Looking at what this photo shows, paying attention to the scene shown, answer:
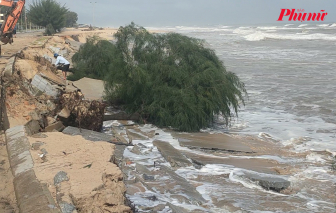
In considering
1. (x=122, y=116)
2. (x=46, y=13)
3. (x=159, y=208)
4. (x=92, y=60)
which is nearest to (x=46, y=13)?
(x=46, y=13)

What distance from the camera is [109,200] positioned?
5328 millimetres

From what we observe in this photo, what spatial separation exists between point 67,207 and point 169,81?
26.3 ft

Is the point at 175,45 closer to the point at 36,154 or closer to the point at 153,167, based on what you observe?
the point at 153,167

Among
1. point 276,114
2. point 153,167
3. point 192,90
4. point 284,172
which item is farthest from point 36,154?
point 276,114

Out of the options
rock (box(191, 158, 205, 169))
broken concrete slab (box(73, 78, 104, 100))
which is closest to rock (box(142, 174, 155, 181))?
rock (box(191, 158, 205, 169))

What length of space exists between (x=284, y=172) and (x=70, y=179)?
197 inches

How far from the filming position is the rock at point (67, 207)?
490cm

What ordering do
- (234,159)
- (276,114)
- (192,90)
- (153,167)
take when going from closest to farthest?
(153,167)
(234,159)
(192,90)
(276,114)

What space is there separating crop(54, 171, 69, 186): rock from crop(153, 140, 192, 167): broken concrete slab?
3.25 metres

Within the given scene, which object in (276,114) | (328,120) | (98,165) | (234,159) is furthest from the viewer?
(276,114)

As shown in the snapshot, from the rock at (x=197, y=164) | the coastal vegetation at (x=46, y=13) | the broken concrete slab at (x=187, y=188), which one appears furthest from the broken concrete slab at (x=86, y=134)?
the coastal vegetation at (x=46, y=13)

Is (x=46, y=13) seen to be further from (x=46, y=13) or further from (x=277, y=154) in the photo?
(x=277, y=154)

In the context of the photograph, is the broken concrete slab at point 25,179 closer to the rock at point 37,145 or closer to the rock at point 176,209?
the rock at point 37,145

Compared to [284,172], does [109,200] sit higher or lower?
higher
